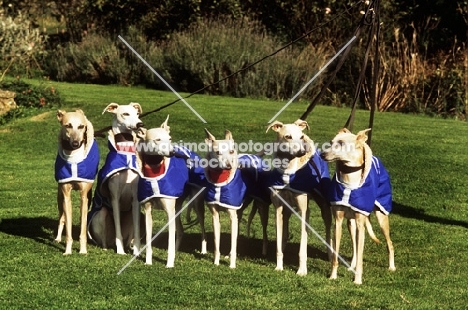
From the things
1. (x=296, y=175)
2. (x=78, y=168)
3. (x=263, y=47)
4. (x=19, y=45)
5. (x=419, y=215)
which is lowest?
(x=419, y=215)

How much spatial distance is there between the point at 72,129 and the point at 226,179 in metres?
1.64

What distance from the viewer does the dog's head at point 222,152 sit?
7.44m

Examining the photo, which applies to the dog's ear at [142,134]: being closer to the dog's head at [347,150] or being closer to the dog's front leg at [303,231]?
the dog's front leg at [303,231]

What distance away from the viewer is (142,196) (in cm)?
780

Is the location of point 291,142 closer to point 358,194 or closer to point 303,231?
point 358,194

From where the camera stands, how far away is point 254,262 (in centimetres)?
824

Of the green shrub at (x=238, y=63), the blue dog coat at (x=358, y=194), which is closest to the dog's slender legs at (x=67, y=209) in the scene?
the blue dog coat at (x=358, y=194)

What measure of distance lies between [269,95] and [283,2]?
4.26 m

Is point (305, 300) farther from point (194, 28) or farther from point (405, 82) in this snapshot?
point (194, 28)

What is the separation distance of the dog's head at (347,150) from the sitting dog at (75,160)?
2.52 m

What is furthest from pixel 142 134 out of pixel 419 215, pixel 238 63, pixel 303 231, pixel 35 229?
pixel 238 63

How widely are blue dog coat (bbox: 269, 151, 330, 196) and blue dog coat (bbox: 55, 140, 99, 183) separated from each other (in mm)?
1936

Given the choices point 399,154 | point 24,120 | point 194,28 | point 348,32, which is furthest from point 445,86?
point 24,120

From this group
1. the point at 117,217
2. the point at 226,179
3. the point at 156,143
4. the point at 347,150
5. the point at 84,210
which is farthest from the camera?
the point at 117,217
